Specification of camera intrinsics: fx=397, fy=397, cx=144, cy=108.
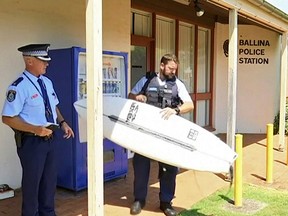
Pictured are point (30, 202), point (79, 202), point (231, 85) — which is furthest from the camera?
point (231, 85)

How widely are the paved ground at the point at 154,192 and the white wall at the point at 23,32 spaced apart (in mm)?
515

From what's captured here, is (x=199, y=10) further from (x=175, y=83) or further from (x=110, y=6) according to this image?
(x=175, y=83)

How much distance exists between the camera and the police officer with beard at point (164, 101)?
429 cm

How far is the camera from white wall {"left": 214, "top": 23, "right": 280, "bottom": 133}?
10812 millimetres

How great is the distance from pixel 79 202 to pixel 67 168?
486 millimetres

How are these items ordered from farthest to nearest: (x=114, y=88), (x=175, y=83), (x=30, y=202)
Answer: (x=114, y=88) → (x=175, y=83) → (x=30, y=202)

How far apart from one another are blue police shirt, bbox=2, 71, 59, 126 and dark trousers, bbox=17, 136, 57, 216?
7.4 inches

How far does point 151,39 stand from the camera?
26.2 ft

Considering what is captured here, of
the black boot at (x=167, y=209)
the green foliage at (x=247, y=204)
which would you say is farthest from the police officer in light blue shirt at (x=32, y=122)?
the green foliage at (x=247, y=204)

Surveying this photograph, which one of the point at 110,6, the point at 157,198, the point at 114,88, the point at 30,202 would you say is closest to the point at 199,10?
the point at 110,6

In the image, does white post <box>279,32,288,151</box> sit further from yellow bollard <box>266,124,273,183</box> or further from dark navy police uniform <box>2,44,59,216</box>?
dark navy police uniform <box>2,44,59,216</box>

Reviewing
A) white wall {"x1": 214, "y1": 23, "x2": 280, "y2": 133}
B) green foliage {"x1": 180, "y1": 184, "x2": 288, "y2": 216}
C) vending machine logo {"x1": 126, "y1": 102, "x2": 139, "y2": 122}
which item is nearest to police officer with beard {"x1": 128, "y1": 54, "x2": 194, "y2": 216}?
vending machine logo {"x1": 126, "y1": 102, "x2": 139, "y2": 122}

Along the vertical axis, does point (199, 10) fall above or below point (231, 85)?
above

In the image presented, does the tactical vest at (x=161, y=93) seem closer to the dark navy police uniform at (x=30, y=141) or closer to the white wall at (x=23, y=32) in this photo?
the dark navy police uniform at (x=30, y=141)
